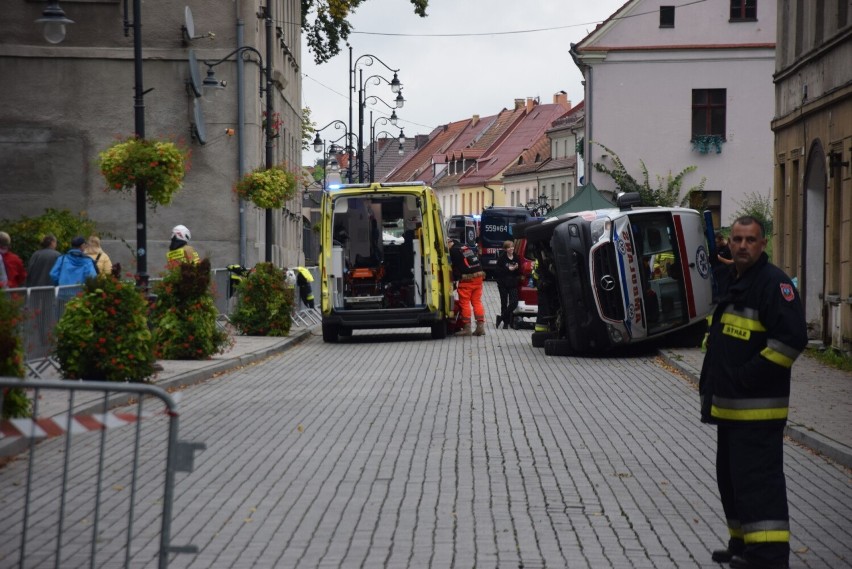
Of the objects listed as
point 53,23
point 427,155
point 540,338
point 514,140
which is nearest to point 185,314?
point 53,23

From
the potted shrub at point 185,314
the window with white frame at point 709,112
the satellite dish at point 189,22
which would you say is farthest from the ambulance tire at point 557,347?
the window with white frame at point 709,112

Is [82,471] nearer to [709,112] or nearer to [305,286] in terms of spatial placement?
[305,286]

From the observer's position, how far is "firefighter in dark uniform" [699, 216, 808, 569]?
267 inches

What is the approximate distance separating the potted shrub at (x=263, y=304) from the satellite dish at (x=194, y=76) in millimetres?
8290

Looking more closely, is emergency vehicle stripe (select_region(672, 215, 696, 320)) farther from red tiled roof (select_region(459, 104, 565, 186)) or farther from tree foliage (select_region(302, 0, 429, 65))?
red tiled roof (select_region(459, 104, 565, 186))

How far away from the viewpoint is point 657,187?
50219 millimetres

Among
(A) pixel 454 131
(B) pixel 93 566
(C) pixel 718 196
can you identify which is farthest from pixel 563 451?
(A) pixel 454 131

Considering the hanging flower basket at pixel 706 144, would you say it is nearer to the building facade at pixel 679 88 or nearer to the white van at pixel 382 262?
the building facade at pixel 679 88

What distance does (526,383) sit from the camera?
1728 cm

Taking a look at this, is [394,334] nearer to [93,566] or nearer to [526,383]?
[526,383]

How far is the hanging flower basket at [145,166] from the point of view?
19703mm

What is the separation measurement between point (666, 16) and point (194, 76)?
74.7 ft

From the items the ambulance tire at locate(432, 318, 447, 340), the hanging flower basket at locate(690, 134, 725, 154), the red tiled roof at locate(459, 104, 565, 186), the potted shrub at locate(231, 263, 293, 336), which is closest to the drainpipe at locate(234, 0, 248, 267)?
A: the potted shrub at locate(231, 263, 293, 336)

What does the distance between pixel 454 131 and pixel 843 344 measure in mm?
117511
